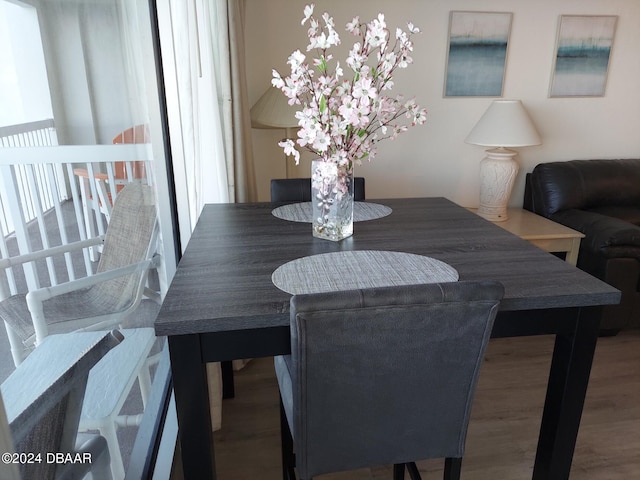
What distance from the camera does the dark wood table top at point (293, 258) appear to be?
1.11 meters

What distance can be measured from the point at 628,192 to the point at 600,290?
99.0 inches

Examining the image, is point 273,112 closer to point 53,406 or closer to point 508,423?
point 508,423

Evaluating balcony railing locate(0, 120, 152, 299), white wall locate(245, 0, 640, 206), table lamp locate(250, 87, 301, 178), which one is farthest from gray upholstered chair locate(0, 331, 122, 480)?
white wall locate(245, 0, 640, 206)

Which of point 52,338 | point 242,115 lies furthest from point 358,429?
point 242,115

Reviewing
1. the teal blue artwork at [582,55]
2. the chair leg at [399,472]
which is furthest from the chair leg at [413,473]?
the teal blue artwork at [582,55]

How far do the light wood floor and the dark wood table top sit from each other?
2.92 ft

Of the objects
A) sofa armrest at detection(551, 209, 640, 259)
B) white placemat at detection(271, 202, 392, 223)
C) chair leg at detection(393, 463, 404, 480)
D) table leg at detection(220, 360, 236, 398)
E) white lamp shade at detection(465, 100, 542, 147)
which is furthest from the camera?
white lamp shade at detection(465, 100, 542, 147)

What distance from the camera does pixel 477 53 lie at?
3133mm

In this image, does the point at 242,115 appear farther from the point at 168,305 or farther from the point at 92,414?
the point at 92,414

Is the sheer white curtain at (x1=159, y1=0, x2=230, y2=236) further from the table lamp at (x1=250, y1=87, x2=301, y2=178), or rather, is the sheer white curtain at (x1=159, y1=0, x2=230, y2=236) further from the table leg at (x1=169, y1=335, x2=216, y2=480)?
the table leg at (x1=169, y1=335, x2=216, y2=480)

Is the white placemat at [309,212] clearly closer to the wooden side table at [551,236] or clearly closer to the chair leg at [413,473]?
the chair leg at [413,473]

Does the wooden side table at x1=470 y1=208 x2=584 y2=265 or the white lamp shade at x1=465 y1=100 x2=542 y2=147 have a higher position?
the white lamp shade at x1=465 y1=100 x2=542 y2=147

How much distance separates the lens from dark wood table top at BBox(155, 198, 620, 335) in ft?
3.65

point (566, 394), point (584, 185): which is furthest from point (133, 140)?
point (584, 185)
